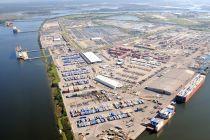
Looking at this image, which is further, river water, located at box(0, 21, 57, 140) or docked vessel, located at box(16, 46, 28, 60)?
docked vessel, located at box(16, 46, 28, 60)

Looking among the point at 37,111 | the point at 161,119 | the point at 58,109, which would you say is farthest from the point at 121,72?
the point at 37,111

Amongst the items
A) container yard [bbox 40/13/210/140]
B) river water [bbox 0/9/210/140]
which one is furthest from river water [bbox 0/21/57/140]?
container yard [bbox 40/13/210/140]

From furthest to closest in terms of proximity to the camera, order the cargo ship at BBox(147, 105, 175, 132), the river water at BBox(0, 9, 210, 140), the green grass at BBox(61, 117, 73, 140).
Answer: the cargo ship at BBox(147, 105, 175, 132) → the river water at BBox(0, 9, 210, 140) → the green grass at BBox(61, 117, 73, 140)

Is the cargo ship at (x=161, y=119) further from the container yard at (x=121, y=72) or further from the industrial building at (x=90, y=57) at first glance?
the industrial building at (x=90, y=57)

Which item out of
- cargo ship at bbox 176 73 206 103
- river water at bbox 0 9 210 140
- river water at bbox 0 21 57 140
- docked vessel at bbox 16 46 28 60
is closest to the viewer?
river water at bbox 0 9 210 140

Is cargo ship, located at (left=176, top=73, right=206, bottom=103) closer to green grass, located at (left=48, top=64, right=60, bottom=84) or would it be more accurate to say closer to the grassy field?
the grassy field

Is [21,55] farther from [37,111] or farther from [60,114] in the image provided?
[60,114]

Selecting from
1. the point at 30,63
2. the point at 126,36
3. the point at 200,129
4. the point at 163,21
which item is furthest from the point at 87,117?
the point at 163,21
